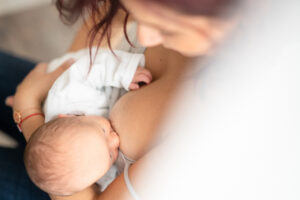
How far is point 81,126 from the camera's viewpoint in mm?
770

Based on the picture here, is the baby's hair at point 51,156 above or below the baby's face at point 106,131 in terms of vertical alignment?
below

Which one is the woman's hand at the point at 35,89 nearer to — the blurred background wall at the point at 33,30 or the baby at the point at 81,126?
the baby at the point at 81,126

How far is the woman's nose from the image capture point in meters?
0.49

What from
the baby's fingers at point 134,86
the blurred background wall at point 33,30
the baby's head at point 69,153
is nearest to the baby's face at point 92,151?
the baby's head at point 69,153

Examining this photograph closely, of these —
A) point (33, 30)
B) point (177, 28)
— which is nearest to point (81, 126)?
point (177, 28)

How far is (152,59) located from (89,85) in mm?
191

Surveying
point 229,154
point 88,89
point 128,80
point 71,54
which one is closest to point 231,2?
point 229,154

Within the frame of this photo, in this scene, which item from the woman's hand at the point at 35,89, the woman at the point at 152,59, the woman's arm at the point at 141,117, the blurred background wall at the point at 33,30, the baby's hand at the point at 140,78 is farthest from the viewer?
the blurred background wall at the point at 33,30

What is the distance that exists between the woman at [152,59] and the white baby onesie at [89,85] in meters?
0.07

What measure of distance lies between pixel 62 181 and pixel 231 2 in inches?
22.2

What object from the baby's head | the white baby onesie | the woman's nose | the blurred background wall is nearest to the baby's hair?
the baby's head

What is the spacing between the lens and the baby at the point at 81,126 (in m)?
0.74

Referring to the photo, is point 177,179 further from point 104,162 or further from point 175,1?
point 175,1

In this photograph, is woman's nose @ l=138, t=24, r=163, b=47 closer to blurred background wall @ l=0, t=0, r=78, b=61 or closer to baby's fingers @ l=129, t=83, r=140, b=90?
baby's fingers @ l=129, t=83, r=140, b=90
